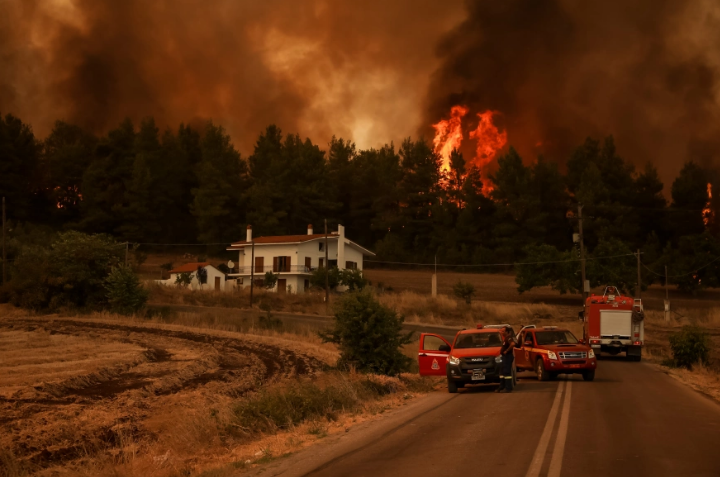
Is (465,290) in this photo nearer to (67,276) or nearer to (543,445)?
(67,276)

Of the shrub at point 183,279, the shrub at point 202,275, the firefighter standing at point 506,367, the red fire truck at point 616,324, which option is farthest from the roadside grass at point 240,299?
the firefighter standing at point 506,367

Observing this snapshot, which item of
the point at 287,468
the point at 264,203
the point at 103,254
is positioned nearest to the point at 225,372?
the point at 287,468

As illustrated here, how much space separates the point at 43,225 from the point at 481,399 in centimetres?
9629

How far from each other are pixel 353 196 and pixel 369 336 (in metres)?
89.0

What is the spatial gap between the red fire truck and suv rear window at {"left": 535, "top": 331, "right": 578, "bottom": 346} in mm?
10664

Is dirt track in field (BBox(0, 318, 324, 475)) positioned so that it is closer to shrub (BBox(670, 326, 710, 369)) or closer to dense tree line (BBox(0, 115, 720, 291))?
shrub (BBox(670, 326, 710, 369))

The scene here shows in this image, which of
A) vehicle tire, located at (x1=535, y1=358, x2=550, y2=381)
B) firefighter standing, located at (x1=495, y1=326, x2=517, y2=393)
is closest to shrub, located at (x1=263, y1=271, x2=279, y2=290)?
vehicle tire, located at (x1=535, y1=358, x2=550, y2=381)

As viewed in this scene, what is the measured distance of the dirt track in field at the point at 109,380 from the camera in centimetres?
1556

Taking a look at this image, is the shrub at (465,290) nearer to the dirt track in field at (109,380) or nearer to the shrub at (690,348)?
the dirt track in field at (109,380)

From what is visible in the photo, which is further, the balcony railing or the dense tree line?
the dense tree line

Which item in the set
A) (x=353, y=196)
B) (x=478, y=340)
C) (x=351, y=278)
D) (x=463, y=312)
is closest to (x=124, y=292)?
(x=351, y=278)

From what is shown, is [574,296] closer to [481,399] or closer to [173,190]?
[173,190]

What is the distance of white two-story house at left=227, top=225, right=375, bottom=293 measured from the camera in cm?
8250

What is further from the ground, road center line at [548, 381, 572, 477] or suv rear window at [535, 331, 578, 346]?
suv rear window at [535, 331, 578, 346]
